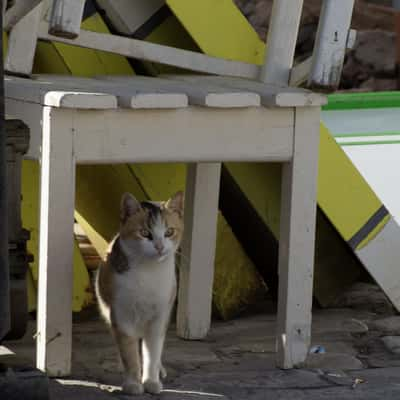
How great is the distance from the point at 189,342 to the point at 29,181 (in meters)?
0.75

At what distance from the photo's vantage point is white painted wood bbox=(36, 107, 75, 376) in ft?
9.07

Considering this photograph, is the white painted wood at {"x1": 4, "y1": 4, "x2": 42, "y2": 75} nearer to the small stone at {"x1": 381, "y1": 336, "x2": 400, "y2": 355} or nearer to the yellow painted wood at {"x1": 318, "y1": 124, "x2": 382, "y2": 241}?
the yellow painted wood at {"x1": 318, "y1": 124, "x2": 382, "y2": 241}

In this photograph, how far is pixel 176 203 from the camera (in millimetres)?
3035

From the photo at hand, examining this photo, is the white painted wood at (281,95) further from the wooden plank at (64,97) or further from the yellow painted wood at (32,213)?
the yellow painted wood at (32,213)

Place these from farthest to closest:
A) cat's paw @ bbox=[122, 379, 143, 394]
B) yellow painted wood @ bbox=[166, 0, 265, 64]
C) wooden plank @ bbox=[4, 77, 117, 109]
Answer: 1. yellow painted wood @ bbox=[166, 0, 265, 64]
2. cat's paw @ bbox=[122, 379, 143, 394]
3. wooden plank @ bbox=[4, 77, 117, 109]

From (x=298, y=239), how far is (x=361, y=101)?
1291 mm

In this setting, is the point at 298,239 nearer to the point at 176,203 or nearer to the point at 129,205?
the point at 176,203

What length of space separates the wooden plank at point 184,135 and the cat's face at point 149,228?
0.15 meters

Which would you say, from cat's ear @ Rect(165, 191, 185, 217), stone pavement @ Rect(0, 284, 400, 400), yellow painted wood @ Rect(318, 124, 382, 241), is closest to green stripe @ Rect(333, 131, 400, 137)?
yellow painted wood @ Rect(318, 124, 382, 241)

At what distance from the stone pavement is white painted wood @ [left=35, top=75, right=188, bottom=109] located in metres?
0.72

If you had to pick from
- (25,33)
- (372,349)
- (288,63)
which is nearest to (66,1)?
(25,33)

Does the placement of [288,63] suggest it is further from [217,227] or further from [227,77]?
[217,227]

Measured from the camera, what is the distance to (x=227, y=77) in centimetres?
342

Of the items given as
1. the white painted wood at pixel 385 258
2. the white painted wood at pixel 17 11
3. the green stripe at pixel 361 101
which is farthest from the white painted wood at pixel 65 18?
the green stripe at pixel 361 101
